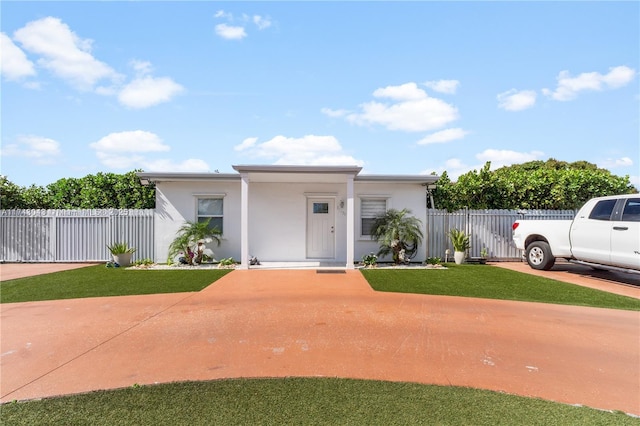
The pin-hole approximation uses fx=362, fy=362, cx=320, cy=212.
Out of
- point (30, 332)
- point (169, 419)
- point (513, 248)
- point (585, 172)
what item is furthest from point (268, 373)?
point (585, 172)

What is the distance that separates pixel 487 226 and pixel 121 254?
13.0 m

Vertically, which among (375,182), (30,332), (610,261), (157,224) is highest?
(375,182)

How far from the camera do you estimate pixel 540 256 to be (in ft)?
36.4

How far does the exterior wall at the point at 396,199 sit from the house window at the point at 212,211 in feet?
16.1

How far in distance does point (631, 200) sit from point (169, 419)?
415 inches

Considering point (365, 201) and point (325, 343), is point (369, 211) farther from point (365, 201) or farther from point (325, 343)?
point (325, 343)

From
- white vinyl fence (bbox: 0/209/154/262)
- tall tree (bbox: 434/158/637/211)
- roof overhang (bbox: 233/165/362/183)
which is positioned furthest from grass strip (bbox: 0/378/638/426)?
tall tree (bbox: 434/158/637/211)

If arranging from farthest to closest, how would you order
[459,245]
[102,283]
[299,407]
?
[459,245] < [102,283] < [299,407]

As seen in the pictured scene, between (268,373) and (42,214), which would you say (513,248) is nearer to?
(268,373)

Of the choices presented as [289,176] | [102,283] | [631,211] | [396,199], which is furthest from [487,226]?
[102,283]

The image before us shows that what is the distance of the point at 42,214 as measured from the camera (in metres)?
13.1

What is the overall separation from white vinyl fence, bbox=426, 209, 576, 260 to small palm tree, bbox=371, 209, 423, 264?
120 centimetres

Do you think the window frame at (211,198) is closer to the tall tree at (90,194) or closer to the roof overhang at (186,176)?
the roof overhang at (186,176)

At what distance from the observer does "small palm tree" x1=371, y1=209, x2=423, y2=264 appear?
1201 cm
